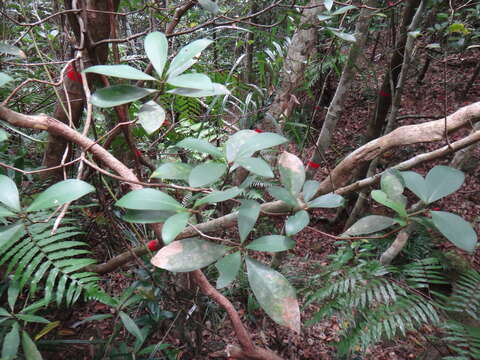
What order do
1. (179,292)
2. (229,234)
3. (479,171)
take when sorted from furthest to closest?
(479,171), (229,234), (179,292)

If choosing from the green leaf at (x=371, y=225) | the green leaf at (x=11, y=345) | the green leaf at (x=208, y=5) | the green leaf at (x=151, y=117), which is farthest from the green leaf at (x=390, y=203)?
the green leaf at (x=11, y=345)

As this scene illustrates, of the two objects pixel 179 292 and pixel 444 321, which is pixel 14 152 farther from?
pixel 444 321

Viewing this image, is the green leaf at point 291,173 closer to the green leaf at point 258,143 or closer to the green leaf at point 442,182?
the green leaf at point 258,143

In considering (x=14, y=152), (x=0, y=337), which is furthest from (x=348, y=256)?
(x=14, y=152)

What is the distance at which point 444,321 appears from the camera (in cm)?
117

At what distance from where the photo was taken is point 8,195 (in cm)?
46

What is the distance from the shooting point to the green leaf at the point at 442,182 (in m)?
0.44

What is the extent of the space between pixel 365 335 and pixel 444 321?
32cm

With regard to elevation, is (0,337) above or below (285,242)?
below

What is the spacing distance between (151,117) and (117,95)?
6 cm

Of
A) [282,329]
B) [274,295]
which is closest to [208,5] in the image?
[274,295]

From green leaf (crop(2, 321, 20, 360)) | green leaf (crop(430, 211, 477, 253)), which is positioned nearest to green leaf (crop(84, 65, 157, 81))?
green leaf (crop(430, 211, 477, 253))

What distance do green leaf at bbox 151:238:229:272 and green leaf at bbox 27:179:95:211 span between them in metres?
0.15

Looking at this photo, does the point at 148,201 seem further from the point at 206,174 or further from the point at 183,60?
the point at 183,60
